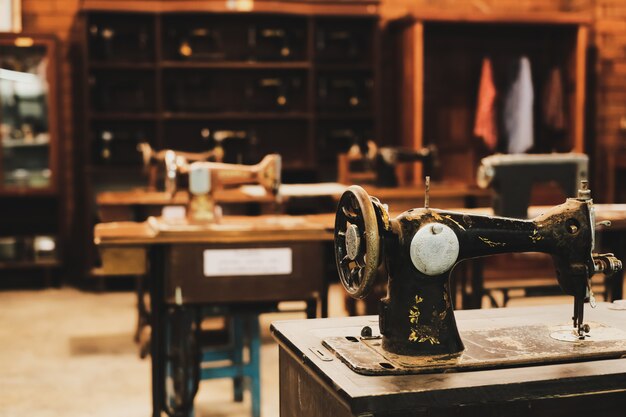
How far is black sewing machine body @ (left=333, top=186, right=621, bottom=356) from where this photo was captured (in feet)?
5.39

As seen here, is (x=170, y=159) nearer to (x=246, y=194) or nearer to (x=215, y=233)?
(x=215, y=233)

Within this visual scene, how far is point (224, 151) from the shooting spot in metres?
7.03

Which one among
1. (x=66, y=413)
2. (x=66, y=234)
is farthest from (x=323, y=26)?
(x=66, y=413)

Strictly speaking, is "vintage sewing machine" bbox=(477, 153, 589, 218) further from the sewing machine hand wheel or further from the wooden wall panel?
the wooden wall panel

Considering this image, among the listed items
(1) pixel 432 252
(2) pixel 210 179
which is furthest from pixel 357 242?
(2) pixel 210 179

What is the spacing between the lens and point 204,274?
333cm

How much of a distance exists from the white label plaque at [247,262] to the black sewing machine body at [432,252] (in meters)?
1.61

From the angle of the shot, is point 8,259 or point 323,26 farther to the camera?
point 323,26

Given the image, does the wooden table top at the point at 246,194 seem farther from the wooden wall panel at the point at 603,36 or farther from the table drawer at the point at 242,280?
the wooden wall panel at the point at 603,36

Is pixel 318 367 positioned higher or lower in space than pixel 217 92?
lower

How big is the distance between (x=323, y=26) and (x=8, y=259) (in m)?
3.13

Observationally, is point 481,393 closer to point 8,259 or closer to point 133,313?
point 133,313

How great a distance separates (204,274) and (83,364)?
5.53 ft

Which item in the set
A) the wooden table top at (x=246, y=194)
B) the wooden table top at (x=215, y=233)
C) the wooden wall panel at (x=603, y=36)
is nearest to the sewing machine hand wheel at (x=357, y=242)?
the wooden table top at (x=215, y=233)
